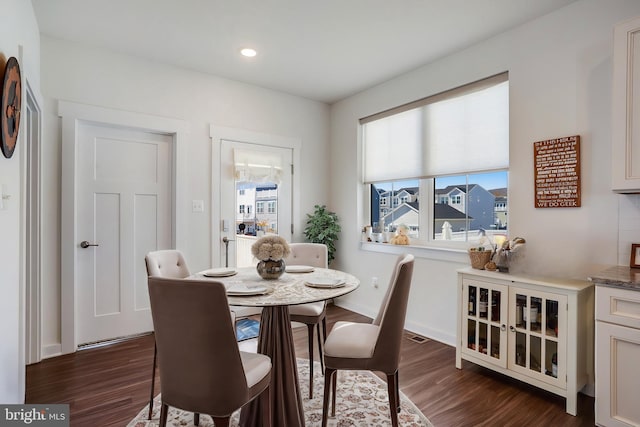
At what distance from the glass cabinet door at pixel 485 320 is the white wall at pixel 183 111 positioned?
88.3 inches

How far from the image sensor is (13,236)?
1833 mm

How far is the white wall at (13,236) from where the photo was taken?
160cm

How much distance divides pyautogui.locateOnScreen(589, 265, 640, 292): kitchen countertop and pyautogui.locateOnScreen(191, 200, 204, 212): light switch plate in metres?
3.25

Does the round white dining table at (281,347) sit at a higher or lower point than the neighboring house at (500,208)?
lower

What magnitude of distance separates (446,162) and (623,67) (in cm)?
143

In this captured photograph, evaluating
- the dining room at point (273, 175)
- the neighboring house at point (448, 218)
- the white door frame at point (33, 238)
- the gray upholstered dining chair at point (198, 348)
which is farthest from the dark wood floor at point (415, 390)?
the neighboring house at point (448, 218)

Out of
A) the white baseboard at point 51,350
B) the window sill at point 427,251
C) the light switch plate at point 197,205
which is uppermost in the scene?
the light switch plate at point 197,205

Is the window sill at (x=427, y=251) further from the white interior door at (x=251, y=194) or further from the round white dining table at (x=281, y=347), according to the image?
the round white dining table at (x=281, y=347)

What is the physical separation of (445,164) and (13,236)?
3224 millimetres

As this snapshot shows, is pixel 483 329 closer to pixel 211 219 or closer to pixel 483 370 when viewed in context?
pixel 483 370

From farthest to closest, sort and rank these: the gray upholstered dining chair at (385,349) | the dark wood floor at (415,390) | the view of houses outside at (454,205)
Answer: the view of houses outside at (454,205)
the dark wood floor at (415,390)
the gray upholstered dining chair at (385,349)

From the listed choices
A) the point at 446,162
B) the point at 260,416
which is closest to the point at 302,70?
the point at 446,162

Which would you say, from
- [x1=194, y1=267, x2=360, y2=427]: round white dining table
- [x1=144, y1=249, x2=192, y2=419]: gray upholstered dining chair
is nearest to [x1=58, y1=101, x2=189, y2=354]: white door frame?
[x1=144, y1=249, x2=192, y2=419]: gray upholstered dining chair

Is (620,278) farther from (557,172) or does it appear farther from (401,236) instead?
(401,236)
